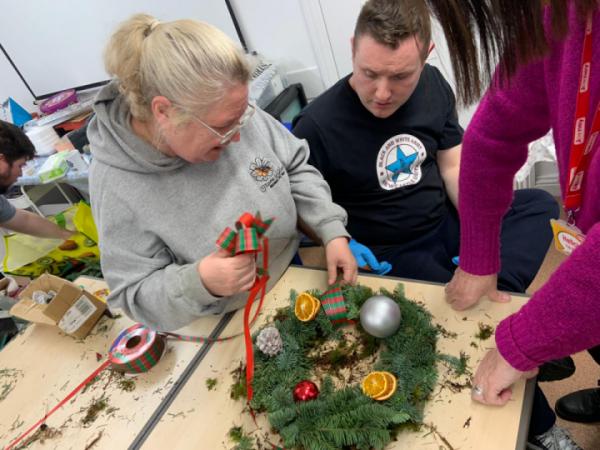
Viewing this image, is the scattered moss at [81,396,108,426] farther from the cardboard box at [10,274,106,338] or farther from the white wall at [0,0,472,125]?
the white wall at [0,0,472,125]

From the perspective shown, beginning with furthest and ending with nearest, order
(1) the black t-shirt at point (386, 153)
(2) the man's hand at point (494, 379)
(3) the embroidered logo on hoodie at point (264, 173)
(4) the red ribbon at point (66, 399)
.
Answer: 1. (1) the black t-shirt at point (386, 153)
2. (3) the embroidered logo on hoodie at point (264, 173)
3. (4) the red ribbon at point (66, 399)
4. (2) the man's hand at point (494, 379)

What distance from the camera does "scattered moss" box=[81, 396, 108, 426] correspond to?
3.22 ft

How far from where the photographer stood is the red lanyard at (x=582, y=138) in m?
0.51

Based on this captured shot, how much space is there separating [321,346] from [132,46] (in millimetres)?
801

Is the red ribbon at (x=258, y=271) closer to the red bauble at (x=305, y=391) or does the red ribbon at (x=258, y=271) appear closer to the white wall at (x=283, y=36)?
the red bauble at (x=305, y=391)

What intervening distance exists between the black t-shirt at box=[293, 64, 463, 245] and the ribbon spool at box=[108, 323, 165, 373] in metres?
0.80

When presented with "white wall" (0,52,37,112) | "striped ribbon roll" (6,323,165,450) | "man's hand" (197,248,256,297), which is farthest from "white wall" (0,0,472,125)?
"striped ribbon roll" (6,323,165,450)

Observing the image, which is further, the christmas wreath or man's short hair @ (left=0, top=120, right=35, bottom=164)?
man's short hair @ (left=0, top=120, right=35, bottom=164)

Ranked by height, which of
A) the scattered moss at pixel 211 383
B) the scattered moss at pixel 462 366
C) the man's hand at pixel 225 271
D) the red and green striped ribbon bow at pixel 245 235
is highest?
the red and green striped ribbon bow at pixel 245 235

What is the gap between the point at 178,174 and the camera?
40.2 inches

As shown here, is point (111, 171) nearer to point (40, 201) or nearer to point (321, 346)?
point (321, 346)

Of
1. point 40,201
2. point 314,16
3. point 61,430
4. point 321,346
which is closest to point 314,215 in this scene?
point 321,346

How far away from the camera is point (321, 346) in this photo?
0.95m

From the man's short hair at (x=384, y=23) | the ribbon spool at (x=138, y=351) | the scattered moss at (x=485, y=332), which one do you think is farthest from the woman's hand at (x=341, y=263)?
the man's short hair at (x=384, y=23)
